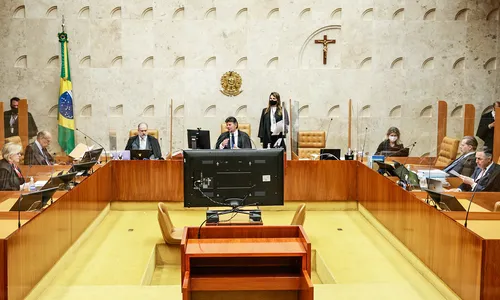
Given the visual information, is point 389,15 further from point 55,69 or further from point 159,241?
point 159,241

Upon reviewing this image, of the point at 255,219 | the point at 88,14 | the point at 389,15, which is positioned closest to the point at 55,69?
the point at 88,14

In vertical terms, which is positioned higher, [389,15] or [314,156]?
[389,15]


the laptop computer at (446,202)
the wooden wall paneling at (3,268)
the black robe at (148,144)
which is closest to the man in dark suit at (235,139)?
the black robe at (148,144)

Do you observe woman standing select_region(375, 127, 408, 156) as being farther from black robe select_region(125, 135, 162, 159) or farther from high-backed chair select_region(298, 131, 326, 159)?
black robe select_region(125, 135, 162, 159)

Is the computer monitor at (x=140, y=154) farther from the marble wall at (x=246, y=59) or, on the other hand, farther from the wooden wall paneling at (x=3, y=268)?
the wooden wall paneling at (x=3, y=268)

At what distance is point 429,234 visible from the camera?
5.48 metres

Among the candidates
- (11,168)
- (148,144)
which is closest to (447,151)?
(148,144)

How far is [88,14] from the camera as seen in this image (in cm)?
1116

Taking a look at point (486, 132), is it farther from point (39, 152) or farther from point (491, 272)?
point (39, 152)

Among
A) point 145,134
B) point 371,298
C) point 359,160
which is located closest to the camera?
point 371,298

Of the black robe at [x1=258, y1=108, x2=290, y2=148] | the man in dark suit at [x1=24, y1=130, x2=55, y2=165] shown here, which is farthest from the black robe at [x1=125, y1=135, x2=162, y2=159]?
the black robe at [x1=258, y1=108, x2=290, y2=148]

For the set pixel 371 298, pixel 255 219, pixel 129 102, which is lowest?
pixel 371 298

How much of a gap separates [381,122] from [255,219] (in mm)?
6676

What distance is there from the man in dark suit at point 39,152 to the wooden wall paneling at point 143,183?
2.61 feet
